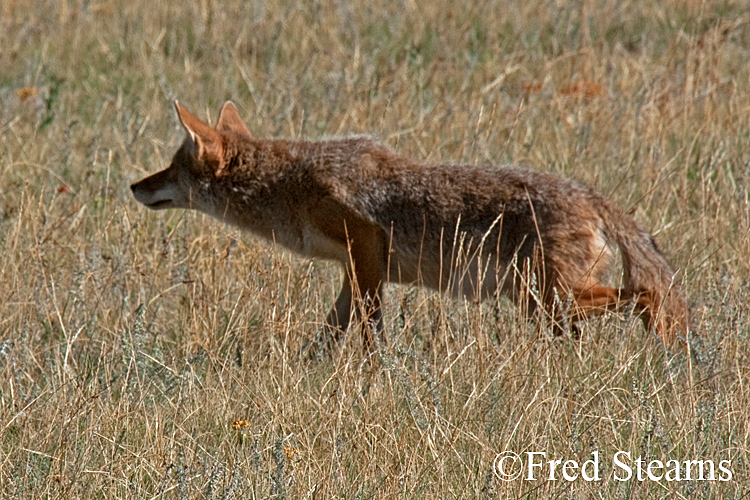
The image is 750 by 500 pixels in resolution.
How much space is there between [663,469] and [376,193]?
2398mm

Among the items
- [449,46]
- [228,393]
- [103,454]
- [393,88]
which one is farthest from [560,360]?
[449,46]

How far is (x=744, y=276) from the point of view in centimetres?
557

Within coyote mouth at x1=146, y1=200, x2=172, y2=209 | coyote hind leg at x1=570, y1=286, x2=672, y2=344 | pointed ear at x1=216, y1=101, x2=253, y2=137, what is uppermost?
pointed ear at x1=216, y1=101, x2=253, y2=137

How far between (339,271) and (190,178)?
1.07 metres

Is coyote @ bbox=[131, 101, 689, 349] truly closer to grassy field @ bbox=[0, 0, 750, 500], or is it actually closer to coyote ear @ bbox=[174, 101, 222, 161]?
coyote ear @ bbox=[174, 101, 222, 161]

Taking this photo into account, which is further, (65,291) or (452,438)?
(65,291)

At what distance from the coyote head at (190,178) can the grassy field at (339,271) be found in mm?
254

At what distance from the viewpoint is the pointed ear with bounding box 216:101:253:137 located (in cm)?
632

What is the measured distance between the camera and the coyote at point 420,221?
5074 mm

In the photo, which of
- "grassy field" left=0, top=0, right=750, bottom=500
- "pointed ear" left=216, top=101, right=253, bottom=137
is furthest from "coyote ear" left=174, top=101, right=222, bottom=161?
"grassy field" left=0, top=0, right=750, bottom=500

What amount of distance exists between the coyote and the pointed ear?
12cm

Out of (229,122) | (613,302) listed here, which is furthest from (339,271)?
(613,302)

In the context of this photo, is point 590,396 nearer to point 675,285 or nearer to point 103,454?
point 675,285

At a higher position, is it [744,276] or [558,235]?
[558,235]
